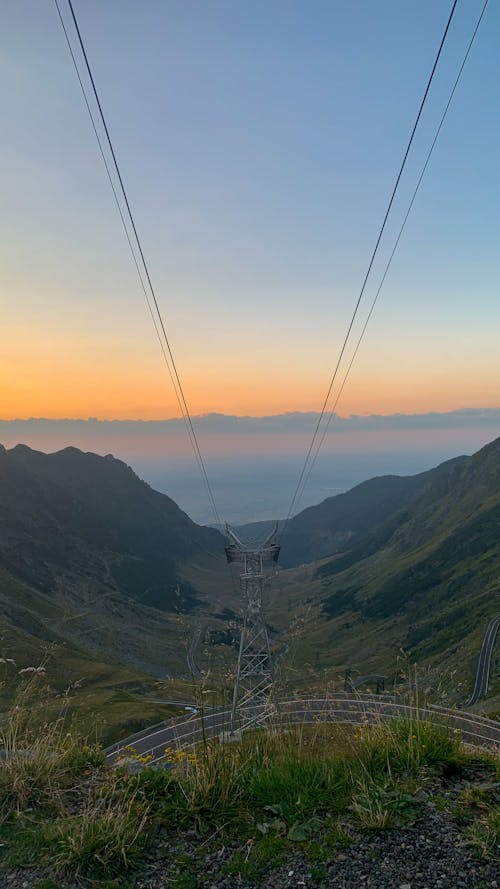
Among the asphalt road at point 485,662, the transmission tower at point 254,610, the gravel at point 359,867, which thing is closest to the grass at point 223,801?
the gravel at point 359,867

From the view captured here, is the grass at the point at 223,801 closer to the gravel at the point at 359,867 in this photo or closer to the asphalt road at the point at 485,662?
the gravel at the point at 359,867

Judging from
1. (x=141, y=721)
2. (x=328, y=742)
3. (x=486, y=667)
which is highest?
(x=328, y=742)

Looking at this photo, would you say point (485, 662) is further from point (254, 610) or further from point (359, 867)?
point (359, 867)

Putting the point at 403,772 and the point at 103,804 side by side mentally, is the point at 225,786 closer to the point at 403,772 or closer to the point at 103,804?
the point at 103,804

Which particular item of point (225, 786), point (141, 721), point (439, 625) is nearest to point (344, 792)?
point (225, 786)

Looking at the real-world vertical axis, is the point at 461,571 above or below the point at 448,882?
below

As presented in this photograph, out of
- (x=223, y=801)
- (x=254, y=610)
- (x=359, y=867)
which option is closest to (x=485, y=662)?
(x=254, y=610)
